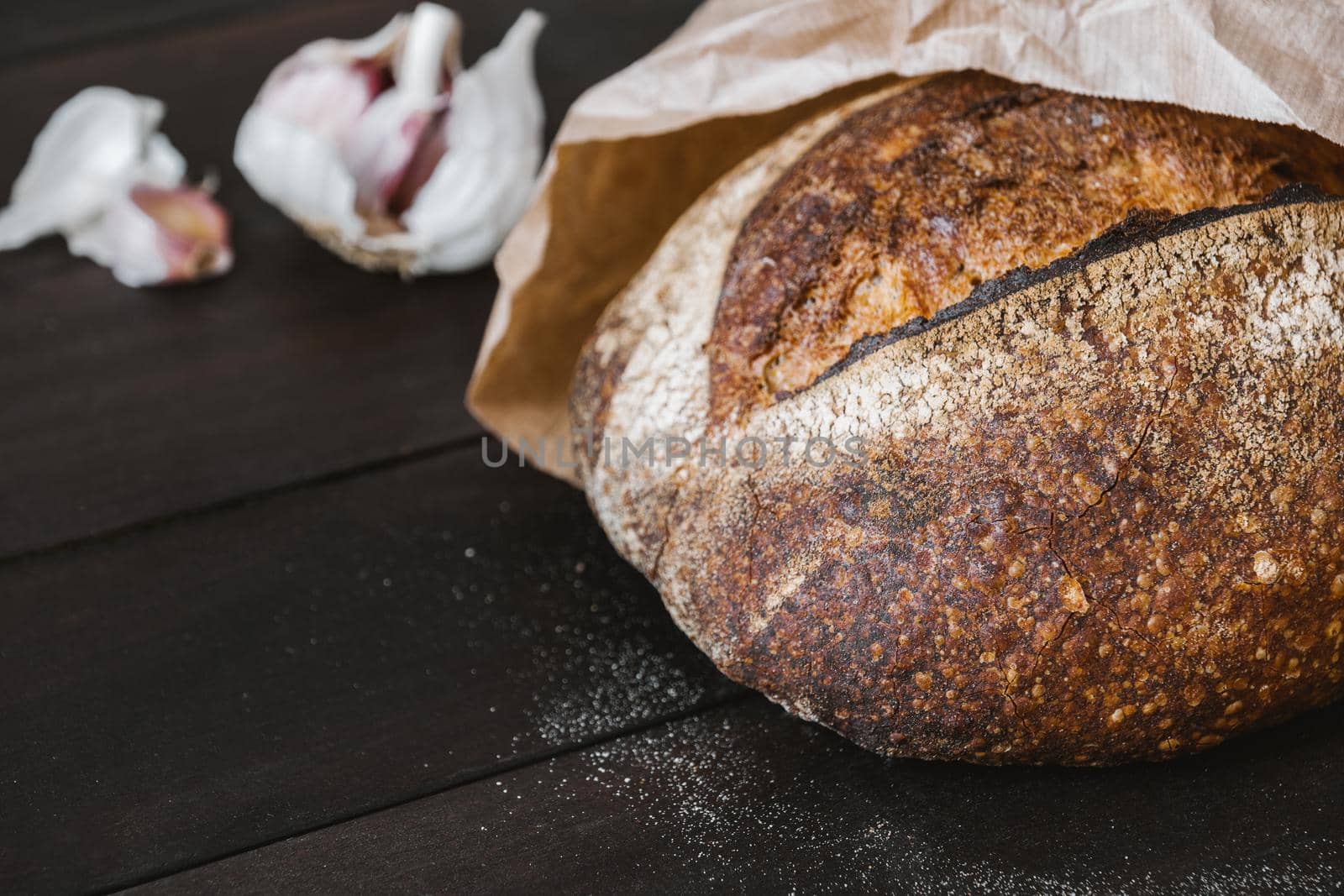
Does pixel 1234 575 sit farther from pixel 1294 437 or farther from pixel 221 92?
pixel 221 92

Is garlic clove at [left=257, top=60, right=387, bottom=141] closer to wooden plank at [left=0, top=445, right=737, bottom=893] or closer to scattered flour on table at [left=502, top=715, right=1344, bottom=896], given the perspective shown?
wooden plank at [left=0, top=445, right=737, bottom=893]

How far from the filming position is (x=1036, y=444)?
777 mm

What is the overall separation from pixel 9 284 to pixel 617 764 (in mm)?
860

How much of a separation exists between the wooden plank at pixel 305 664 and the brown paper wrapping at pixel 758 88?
108 millimetres

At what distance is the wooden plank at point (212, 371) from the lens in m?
1.12

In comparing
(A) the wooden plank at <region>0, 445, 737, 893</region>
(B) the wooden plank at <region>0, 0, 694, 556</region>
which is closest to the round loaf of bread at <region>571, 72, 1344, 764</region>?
(A) the wooden plank at <region>0, 445, 737, 893</region>

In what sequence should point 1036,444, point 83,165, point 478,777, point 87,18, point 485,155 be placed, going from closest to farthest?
1. point 1036,444
2. point 478,777
3. point 485,155
4. point 83,165
5. point 87,18

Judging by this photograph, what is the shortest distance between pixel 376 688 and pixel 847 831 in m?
0.36

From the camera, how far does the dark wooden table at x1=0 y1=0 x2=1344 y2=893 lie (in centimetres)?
82

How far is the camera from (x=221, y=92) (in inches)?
61.2

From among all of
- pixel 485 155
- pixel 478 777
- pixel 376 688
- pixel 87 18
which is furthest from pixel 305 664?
pixel 87 18

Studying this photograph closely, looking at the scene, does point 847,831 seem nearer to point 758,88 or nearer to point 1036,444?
point 1036,444

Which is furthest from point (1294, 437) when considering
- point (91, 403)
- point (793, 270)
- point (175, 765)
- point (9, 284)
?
point (9, 284)

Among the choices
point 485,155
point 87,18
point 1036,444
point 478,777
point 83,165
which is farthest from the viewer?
point 87,18
